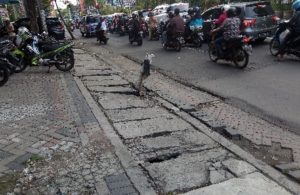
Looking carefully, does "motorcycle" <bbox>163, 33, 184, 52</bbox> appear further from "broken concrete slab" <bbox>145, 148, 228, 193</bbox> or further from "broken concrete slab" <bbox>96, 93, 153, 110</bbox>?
"broken concrete slab" <bbox>145, 148, 228, 193</bbox>

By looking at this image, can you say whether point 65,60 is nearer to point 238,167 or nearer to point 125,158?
point 125,158

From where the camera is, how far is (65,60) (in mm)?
11906

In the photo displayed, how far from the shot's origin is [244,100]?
7902 millimetres

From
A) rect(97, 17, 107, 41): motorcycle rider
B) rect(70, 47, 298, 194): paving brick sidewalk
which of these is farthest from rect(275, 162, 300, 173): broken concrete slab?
rect(97, 17, 107, 41): motorcycle rider

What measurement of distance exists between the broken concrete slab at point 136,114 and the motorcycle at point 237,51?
14.9ft

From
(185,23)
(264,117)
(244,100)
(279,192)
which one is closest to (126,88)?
(244,100)

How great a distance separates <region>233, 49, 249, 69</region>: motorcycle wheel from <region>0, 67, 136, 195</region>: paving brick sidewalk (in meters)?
4.93

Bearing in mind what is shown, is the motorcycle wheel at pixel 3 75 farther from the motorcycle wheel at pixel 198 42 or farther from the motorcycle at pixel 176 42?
the motorcycle wheel at pixel 198 42

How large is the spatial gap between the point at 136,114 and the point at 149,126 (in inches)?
30.2

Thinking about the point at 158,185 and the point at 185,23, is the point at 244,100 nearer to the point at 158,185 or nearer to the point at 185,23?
the point at 158,185

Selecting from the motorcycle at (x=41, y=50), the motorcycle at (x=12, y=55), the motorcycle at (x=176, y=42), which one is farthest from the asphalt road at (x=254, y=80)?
the motorcycle at (x=12, y=55)

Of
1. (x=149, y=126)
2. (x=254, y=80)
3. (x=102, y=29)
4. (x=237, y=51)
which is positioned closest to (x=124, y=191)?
(x=149, y=126)

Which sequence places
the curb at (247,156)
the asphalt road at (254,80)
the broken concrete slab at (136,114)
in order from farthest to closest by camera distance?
the asphalt road at (254,80)
the broken concrete slab at (136,114)
the curb at (247,156)

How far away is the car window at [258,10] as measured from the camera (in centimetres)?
1400
